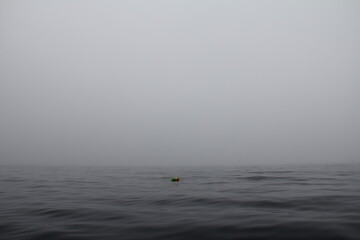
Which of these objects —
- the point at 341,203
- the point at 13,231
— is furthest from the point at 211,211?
the point at 13,231

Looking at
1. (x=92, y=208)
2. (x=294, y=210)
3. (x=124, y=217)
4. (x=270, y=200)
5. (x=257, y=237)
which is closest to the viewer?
(x=257, y=237)

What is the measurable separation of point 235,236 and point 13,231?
221 inches

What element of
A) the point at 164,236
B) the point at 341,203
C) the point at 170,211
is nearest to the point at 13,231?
the point at 164,236

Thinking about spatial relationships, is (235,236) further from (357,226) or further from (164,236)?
(357,226)

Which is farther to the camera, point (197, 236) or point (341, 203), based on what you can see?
point (341, 203)

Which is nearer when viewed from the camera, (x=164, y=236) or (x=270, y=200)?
(x=164, y=236)

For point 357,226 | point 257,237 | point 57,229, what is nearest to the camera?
point 257,237

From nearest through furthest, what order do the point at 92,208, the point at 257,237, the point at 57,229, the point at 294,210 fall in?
1. the point at 257,237
2. the point at 57,229
3. the point at 294,210
4. the point at 92,208

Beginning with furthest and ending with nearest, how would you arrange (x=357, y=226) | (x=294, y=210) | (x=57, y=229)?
(x=294, y=210) → (x=57, y=229) → (x=357, y=226)

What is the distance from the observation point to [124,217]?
838cm

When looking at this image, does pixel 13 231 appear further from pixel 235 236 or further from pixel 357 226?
pixel 357 226

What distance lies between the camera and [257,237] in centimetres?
591

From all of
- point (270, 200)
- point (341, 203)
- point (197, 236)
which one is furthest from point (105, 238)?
point (341, 203)

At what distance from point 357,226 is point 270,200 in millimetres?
4903
